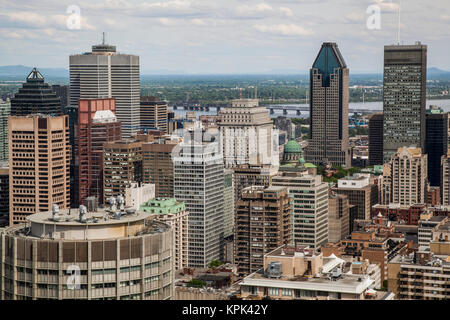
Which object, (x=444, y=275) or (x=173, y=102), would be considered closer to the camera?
(x=444, y=275)

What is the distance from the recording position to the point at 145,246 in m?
4.82

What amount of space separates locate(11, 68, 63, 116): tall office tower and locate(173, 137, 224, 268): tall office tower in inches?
335

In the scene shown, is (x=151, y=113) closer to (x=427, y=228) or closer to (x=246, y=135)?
(x=246, y=135)

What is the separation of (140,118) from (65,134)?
1502 centimetres

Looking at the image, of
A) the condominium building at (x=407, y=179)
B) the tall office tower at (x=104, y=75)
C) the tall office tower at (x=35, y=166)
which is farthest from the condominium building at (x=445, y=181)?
the tall office tower at (x=104, y=75)

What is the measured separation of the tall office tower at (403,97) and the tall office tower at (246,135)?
4.45 metres

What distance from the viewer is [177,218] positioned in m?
18.8

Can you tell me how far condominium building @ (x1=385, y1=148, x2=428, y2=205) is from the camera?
2477cm

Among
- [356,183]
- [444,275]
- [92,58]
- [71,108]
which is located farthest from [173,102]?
[444,275]

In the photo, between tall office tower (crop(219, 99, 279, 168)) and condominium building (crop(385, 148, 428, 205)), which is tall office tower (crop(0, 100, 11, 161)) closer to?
tall office tower (crop(219, 99, 279, 168))

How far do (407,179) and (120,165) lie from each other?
870 cm

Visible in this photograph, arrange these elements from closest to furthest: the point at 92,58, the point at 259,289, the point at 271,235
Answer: the point at 259,289 < the point at 271,235 < the point at 92,58
